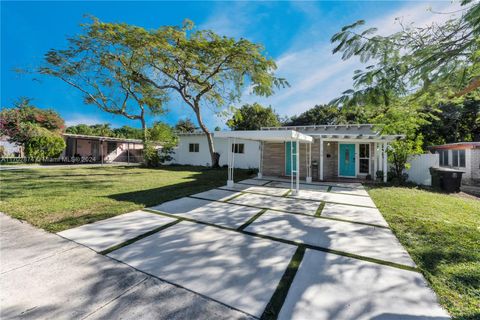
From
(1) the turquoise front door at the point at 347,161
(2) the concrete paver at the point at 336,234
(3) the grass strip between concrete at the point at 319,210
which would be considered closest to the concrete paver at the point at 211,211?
(2) the concrete paver at the point at 336,234

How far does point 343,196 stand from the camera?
6844 mm

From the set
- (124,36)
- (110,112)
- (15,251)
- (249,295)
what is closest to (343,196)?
(249,295)

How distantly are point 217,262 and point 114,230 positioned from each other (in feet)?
7.07

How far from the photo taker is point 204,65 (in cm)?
1124

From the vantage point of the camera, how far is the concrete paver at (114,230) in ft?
10.6

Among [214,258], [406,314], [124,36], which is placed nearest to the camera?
[406,314]

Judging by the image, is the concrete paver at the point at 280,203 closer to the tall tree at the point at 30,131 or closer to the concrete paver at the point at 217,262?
the concrete paver at the point at 217,262

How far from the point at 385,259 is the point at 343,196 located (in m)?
4.23

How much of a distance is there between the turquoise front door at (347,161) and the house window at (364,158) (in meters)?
0.39

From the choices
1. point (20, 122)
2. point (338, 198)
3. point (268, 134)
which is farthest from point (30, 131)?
point (338, 198)

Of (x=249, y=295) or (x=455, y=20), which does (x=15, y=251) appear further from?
(x=455, y=20)

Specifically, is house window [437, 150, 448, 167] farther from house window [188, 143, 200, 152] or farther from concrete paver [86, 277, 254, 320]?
concrete paver [86, 277, 254, 320]

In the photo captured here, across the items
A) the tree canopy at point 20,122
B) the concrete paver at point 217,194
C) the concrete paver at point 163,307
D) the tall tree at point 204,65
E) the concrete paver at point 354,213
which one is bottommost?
the concrete paver at point 163,307

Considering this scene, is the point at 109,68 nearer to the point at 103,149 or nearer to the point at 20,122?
the point at 20,122
